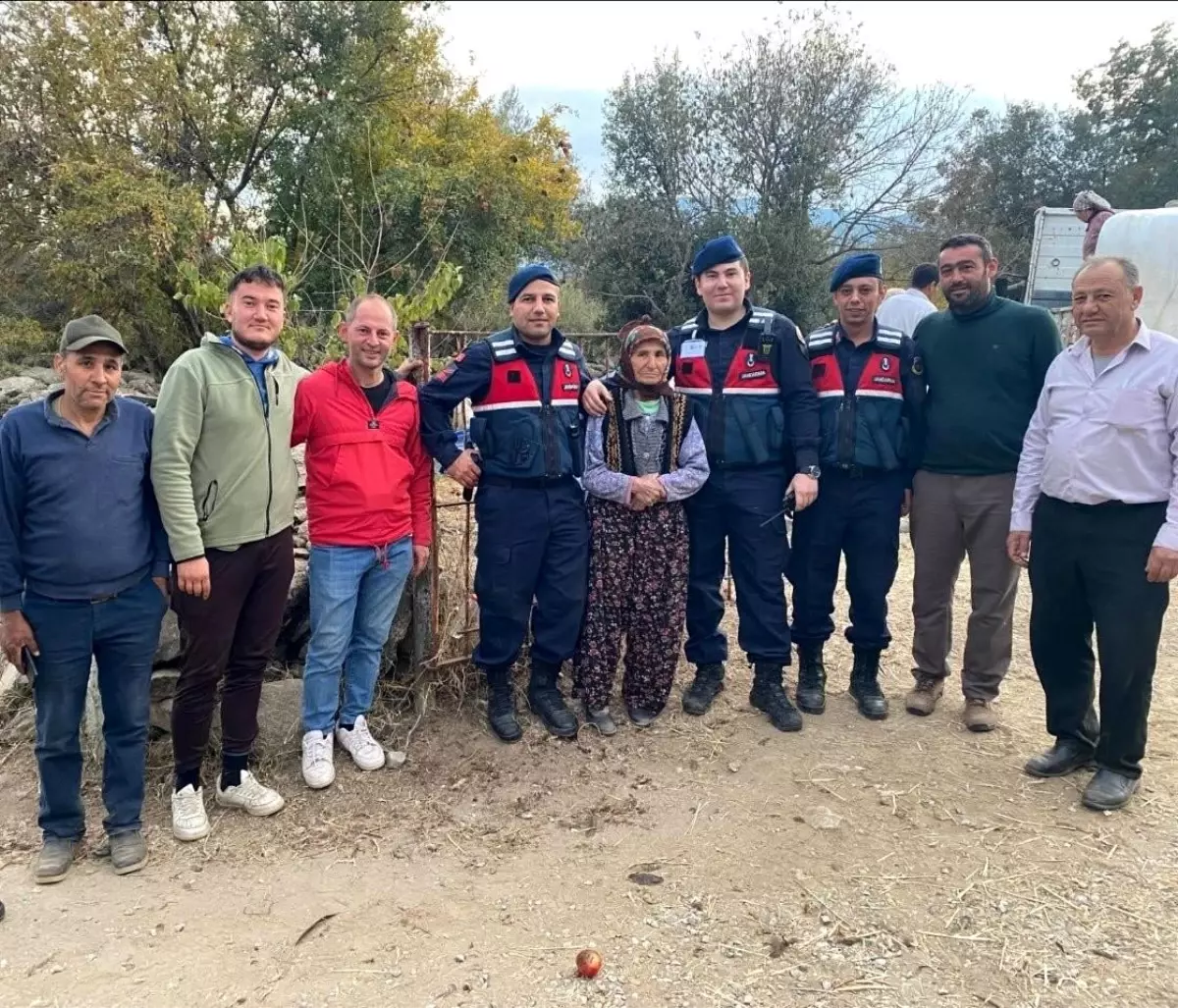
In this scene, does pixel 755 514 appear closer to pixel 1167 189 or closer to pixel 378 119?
pixel 378 119

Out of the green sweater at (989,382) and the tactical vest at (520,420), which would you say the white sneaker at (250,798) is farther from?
the green sweater at (989,382)

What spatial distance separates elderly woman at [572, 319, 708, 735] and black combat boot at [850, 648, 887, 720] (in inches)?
39.7

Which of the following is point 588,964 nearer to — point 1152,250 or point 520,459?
point 520,459

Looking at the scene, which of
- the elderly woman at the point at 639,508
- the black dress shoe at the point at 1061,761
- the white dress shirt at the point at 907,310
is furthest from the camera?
the white dress shirt at the point at 907,310

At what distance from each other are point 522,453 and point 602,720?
1.31 meters

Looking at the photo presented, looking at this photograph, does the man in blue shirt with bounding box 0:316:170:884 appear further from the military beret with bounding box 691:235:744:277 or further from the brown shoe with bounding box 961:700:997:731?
the brown shoe with bounding box 961:700:997:731

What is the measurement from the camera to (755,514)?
3973 mm

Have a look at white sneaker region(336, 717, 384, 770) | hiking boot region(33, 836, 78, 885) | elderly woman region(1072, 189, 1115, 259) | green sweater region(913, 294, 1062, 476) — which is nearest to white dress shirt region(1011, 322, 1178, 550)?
green sweater region(913, 294, 1062, 476)

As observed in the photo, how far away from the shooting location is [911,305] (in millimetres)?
7191

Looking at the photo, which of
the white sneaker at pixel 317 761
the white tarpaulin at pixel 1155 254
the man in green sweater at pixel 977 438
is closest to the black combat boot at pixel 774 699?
the man in green sweater at pixel 977 438

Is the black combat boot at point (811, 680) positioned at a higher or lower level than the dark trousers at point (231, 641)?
lower

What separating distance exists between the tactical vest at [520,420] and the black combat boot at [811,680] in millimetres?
Result: 1548

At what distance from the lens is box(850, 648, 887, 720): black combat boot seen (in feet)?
14.0

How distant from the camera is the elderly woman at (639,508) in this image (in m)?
3.82
